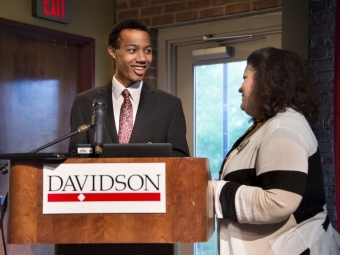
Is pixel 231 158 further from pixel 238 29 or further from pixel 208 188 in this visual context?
pixel 238 29

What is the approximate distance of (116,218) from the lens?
60.5 inches

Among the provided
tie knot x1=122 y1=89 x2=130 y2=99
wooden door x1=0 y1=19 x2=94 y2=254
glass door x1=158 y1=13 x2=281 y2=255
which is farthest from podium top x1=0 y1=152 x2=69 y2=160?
glass door x1=158 y1=13 x2=281 y2=255

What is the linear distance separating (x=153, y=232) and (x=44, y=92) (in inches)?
113

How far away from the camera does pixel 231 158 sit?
191cm

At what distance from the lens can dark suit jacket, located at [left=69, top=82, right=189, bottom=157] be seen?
229 cm

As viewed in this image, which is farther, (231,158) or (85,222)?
(231,158)

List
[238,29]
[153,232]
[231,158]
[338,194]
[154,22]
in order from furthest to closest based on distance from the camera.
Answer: [154,22] → [238,29] → [338,194] → [231,158] → [153,232]

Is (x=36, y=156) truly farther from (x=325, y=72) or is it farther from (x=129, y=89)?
(x=325, y=72)

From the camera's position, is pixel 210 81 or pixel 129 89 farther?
pixel 210 81

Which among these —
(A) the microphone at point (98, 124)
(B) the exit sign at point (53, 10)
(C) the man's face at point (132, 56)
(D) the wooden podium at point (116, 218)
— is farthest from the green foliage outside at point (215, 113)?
(D) the wooden podium at point (116, 218)

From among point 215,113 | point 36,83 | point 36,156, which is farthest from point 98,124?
point 215,113

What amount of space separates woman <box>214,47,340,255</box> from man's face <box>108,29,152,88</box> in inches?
25.9

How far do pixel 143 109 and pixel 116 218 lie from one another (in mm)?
903

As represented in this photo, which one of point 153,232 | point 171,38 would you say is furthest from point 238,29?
point 153,232
